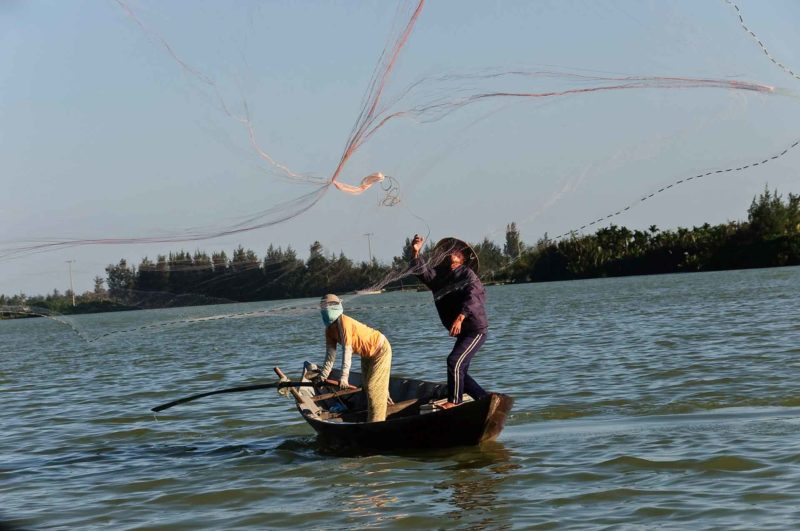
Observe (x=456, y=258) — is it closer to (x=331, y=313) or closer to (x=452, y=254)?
(x=452, y=254)

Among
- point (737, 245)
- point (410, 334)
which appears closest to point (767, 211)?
point (737, 245)

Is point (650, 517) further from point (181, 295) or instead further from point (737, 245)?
point (737, 245)

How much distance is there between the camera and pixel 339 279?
14.7 meters

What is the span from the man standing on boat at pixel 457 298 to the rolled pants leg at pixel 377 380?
70 centimetres

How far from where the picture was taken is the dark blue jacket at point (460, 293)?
1191 cm

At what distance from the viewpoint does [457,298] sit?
1202cm

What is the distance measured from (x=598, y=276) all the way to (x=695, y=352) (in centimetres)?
7694

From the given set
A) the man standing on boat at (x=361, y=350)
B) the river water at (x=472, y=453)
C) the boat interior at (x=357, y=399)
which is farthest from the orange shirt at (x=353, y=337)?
the boat interior at (x=357, y=399)

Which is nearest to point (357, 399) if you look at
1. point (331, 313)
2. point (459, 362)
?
point (459, 362)

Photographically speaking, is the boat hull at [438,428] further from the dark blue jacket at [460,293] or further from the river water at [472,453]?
the dark blue jacket at [460,293]

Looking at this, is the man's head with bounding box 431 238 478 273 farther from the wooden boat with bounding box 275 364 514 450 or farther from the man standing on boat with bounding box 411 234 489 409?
the wooden boat with bounding box 275 364 514 450

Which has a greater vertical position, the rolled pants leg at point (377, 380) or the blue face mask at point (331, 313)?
the blue face mask at point (331, 313)

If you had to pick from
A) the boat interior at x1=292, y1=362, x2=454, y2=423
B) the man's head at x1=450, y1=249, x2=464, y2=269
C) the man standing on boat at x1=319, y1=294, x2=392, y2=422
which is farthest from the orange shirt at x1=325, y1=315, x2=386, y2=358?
the man's head at x1=450, y1=249, x2=464, y2=269

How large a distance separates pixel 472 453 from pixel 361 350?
162 centimetres
